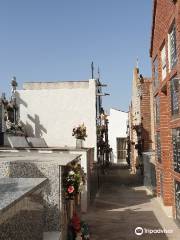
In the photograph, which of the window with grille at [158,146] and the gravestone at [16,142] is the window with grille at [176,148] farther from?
the gravestone at [16,142]

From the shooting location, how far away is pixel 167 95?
18.0 m

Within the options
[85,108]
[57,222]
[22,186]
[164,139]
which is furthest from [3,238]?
[85,108]

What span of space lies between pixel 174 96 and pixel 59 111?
1483 cm

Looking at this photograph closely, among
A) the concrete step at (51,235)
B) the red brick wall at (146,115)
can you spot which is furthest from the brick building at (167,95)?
the red brick wall at (146,115)

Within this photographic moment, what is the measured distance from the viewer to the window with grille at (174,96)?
14.8m

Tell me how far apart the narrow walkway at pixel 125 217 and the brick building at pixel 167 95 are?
915 millimetres

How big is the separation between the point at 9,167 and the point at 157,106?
13404 mm

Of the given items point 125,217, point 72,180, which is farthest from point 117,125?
point 72,180

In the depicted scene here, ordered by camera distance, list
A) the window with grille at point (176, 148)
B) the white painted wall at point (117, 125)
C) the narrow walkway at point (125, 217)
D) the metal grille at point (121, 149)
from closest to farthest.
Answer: the narrow walkway at point (125, 217) → the window with grille at point (176, 148) → the metal grille at point (121, 149) → the white painted wall at point (117, 125)

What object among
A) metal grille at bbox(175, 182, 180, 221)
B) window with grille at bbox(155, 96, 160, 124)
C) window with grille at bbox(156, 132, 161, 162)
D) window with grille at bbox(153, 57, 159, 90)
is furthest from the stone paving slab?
window with grille at bbox(153, 57, 159, 90)

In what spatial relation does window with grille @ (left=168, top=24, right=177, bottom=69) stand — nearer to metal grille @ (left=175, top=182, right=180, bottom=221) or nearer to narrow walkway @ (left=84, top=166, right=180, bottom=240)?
metal grille @ (left=175, top=182, right=180, bottom=221)

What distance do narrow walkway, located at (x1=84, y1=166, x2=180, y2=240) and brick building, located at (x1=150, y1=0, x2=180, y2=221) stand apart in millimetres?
915

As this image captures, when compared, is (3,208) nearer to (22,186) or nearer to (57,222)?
(22,186)

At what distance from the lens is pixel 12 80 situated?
30203 millimetres
